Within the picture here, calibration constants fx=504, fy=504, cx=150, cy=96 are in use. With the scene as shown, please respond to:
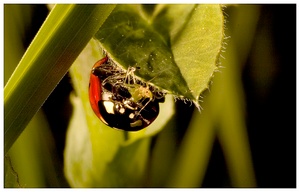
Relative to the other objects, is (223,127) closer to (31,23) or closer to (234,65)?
(234,65)

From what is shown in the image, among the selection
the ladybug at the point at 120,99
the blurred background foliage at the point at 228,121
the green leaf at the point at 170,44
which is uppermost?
the green leaf at the point at 170,44

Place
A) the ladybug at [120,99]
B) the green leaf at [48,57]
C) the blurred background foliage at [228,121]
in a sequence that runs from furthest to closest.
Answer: the blurred background foliage at [228,121] < the ladybug at [120,99] < the green leaf at [48,57]

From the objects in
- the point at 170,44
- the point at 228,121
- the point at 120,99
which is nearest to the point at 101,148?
the point at 120,99

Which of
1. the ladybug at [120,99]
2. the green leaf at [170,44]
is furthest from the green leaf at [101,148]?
the green leaf at [170,44]

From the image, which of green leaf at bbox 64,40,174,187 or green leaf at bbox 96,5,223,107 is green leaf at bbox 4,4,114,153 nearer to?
green leaf at bbox 96,5,223,107

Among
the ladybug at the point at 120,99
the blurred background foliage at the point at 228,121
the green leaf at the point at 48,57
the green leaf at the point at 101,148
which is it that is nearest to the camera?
the green leaf at the point at 48,57

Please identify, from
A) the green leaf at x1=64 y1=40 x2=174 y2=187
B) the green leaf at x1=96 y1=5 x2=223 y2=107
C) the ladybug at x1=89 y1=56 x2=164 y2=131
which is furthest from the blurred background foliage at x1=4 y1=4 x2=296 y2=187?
the green leaf at x1=96 y1=5 x2=223 y2=107

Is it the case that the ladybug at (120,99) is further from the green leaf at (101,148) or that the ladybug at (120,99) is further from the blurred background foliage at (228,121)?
the blurred background foliage at (228,121)
